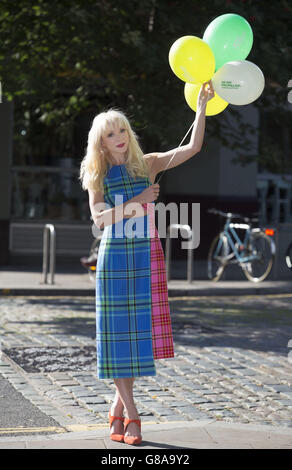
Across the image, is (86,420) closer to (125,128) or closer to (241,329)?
(125,128)

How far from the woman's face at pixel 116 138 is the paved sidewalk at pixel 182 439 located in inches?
64.4

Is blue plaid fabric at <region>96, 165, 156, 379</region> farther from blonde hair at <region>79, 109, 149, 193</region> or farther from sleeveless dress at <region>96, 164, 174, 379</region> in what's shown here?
blonde hair at <region>79, 109, 149, 193</region>

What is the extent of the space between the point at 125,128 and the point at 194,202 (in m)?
12.7

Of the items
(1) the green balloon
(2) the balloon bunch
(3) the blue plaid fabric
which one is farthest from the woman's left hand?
(3) the blue plaid fabric

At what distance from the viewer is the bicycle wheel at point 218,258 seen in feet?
47.1

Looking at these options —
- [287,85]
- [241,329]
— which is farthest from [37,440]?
[287,85]

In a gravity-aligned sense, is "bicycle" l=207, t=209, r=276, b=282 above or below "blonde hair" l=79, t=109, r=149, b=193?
below

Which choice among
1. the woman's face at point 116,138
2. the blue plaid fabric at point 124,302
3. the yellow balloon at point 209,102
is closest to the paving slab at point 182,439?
the blue plaid fabric at point 124,302

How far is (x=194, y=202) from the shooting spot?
17.6 metres

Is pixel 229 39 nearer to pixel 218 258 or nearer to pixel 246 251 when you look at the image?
pixel 246 251

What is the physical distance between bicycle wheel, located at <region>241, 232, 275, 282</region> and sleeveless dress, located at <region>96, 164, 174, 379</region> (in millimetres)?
9205

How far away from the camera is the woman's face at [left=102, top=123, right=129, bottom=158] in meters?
5.00

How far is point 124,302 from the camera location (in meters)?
4.93

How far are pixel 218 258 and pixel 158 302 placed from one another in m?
9.55
